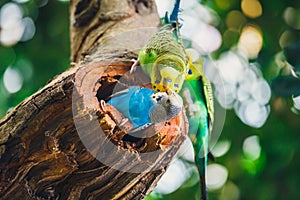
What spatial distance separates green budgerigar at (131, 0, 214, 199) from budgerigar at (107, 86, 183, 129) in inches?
1.9

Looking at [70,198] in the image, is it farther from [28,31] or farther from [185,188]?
[28,31]

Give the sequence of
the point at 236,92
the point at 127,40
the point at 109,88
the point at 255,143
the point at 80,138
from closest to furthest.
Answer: the point at 80,138 → the point at 109,88 → the point at 127,40 → the point at 255,143 → the point at 236,92

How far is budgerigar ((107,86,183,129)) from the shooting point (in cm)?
132

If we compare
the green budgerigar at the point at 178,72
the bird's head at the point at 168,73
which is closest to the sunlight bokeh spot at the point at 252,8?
the green budgerigar at the point at 178,72

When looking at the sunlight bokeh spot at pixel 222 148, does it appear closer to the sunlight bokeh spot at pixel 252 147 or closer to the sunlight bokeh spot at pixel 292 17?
the sunlight bokeh spot at pixel 252 147

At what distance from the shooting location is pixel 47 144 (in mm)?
1290

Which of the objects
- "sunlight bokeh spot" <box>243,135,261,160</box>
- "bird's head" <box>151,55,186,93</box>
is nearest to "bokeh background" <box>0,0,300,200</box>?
"sunlight bokeh spot" <box>243,135,261,160</box>

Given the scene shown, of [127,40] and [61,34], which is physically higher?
[127,40]

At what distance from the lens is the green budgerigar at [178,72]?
141 cm

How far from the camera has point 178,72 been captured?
142 centimetres

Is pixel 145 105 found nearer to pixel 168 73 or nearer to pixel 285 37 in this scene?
pixel 168 73

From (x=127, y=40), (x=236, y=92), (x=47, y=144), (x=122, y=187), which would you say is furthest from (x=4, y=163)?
(x=236, y=92)

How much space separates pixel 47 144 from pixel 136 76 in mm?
303

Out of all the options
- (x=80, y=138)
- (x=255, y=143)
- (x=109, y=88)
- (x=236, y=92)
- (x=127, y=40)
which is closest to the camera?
(x=80, y=138)
